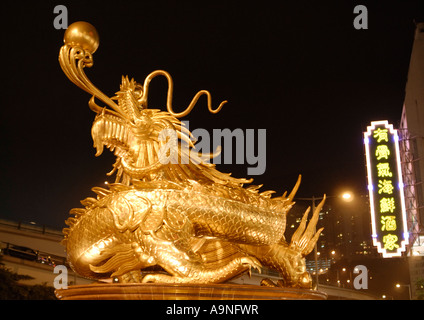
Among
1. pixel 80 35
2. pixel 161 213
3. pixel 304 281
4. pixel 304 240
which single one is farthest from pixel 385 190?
pixel 80 35

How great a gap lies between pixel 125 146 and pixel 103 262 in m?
1.28

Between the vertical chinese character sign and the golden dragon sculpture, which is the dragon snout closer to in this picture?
the golden dragon sculpture

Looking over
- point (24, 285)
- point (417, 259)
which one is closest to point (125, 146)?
point (24, 285)

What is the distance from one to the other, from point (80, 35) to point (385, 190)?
1227 cm

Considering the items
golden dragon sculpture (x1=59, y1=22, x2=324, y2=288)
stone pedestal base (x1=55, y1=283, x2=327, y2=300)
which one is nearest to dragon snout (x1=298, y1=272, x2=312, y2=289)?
golden dragon sculpture (x1=59, y1=22, x2=324, y2=288)

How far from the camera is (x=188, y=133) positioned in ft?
17.3

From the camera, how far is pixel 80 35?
505 centimetres

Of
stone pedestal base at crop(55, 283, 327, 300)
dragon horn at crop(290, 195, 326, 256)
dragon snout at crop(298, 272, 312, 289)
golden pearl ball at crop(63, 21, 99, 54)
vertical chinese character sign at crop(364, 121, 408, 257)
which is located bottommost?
stone pedestal base at crop(55, 283, 327, 300)

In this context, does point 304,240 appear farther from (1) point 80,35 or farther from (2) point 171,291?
(1) point 80,35

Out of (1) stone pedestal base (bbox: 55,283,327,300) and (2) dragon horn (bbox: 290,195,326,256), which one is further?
(2) dragon horn (bbox: 290,195,326,256)

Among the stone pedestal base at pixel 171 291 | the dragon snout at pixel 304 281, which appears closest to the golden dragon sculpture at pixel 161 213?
the dragon snout at pixel 304 281

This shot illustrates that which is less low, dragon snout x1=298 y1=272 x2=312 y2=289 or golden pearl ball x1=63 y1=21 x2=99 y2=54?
golden pearl ball x1=63 y1=21 x2=99 y2=54

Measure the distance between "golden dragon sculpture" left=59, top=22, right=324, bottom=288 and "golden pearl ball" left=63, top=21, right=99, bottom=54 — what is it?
0.4 inches

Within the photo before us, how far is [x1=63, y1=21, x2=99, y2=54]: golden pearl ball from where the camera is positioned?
16.6 ft
